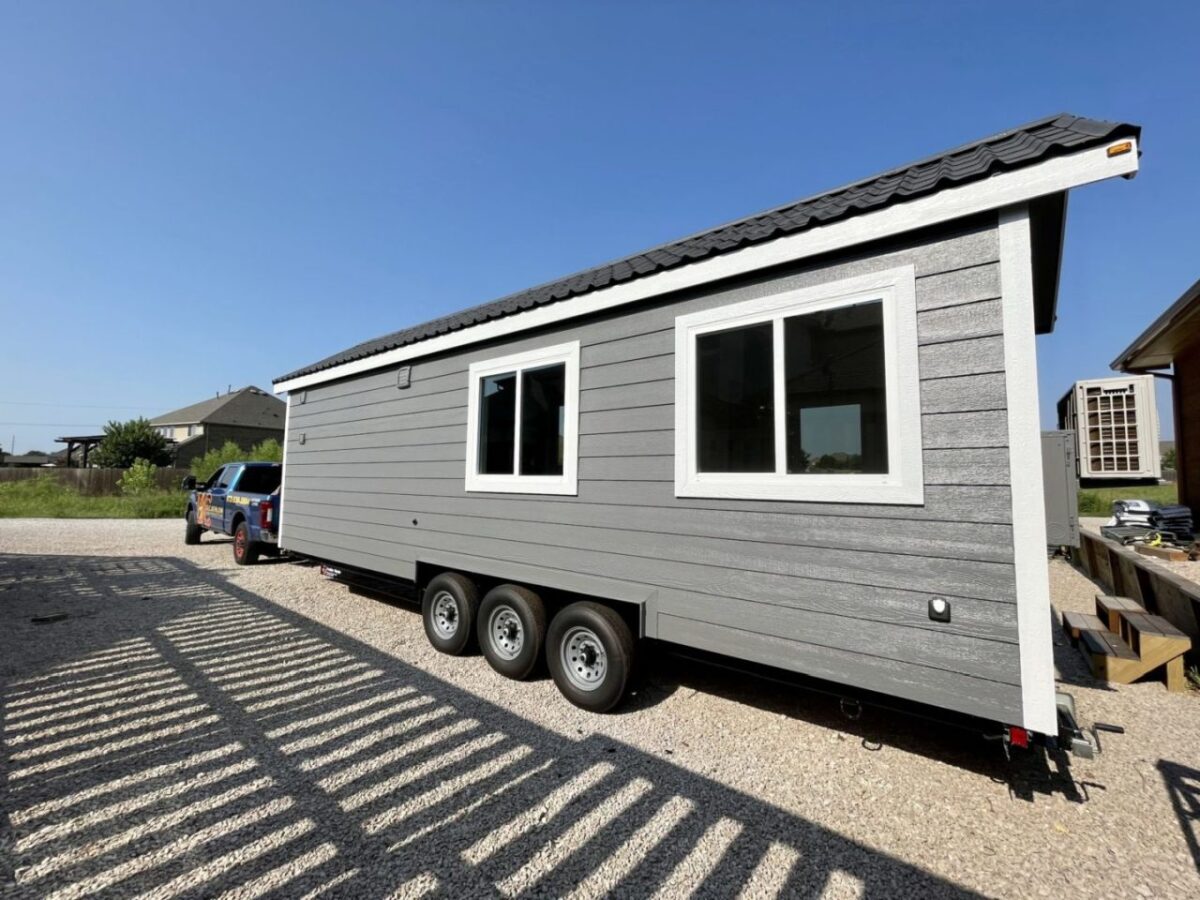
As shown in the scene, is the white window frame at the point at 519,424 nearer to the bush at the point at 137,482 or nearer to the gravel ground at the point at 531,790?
the gravel ground at the point at 531,790

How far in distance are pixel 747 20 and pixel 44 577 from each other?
12.8 m

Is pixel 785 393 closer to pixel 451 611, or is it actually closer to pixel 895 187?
pixel 895 187

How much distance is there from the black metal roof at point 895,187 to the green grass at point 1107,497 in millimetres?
19011

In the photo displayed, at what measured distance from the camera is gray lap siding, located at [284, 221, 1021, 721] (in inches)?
95.0

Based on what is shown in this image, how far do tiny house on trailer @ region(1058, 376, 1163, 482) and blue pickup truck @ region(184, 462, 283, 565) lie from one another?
1773 cm

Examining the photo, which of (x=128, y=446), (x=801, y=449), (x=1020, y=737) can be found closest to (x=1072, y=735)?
(x=1020, y=737)

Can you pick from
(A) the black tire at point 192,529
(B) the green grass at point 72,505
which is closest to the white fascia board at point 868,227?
(A) the black tire at point 192,529

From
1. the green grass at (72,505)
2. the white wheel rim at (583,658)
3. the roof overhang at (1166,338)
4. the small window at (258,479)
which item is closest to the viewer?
the white wheel rim at (583,658)

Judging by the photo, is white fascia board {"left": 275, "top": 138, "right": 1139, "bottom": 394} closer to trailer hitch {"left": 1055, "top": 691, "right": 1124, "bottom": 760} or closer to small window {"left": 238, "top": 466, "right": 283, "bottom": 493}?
trailer hitch {"left": 1055, "top": 691, "right": 1124, "bottom": 760}

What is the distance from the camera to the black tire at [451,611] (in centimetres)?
457

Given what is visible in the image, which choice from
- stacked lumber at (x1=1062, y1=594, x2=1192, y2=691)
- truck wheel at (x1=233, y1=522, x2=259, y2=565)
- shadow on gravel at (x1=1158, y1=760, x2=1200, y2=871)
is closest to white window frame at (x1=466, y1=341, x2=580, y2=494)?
shadow on gravel at (x1=1158, y1=760, x2=1200, y2=871)

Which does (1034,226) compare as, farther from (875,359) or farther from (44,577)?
(44,577)

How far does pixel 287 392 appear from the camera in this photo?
782 cm

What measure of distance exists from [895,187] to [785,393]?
3.94 ft
